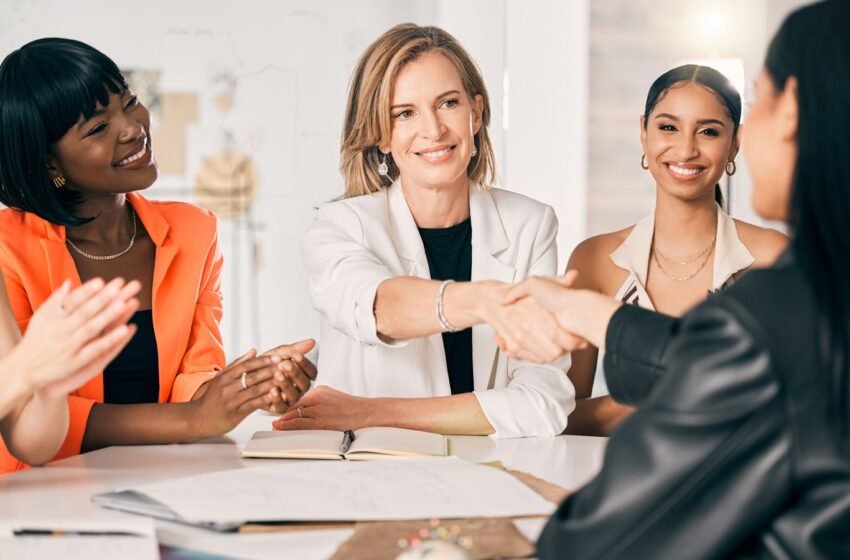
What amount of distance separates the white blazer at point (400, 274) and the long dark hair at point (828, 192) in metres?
1.26

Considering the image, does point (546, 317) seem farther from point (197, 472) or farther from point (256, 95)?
point (256, 95)

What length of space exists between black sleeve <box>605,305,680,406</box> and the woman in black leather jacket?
0.97 feet

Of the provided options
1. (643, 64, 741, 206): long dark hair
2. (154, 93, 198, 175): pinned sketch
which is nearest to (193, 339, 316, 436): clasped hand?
(643, 64, 741, 206): long dark hair

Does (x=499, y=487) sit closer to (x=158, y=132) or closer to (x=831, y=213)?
(x=831, y=213)

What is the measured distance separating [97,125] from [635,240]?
1.35 m

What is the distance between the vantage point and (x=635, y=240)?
104 inches

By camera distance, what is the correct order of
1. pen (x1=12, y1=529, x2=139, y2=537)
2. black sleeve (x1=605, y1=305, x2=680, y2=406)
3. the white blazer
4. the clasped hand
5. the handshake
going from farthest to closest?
1. the white blazer
2. the clasped hand
3. the handshake
4. pen (x1=12, y1=529, x2=139, y2=537)
5. black sleeve (x1=605, y1=305, x2=680, y2=406)

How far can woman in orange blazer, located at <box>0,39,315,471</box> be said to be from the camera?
7.55 ft

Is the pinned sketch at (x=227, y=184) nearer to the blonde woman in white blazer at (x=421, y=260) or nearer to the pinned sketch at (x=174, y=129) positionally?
the pinned sketch at (x=174, y=129)

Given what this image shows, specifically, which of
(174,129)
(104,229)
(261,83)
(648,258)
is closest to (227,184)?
(174,129)

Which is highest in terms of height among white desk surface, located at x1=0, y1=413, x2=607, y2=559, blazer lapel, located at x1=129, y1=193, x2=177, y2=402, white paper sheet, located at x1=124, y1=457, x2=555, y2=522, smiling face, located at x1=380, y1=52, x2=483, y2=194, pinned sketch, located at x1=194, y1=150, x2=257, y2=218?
smiling face, located at x1=380, y1=52, x2=483, y2=194

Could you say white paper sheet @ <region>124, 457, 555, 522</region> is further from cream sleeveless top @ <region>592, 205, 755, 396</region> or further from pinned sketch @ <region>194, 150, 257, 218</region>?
pinned sketch @ <region>194, 150, 257, 218</region>

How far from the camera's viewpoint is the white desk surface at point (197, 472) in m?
1.37

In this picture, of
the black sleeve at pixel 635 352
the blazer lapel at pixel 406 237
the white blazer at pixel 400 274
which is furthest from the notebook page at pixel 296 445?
the black sleeve at pixel 635 352
